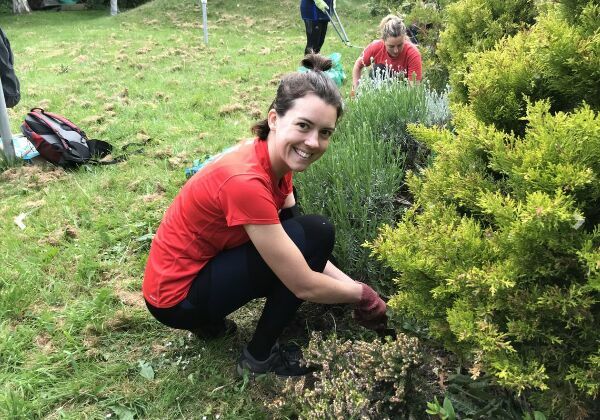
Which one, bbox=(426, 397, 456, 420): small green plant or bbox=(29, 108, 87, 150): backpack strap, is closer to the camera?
bbox=(426, 397, 456, 420): small green plant

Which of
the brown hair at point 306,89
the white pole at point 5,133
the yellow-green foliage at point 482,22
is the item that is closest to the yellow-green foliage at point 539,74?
the brown hair at point 306,89

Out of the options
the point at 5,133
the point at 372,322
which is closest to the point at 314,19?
the point at 5,133

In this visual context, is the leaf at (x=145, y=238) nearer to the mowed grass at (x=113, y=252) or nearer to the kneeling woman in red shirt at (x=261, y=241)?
the mowed grass at (x=113, y=252)

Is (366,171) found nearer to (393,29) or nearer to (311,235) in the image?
(311,235)

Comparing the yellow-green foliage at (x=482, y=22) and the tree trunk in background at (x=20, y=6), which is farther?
A: the tree trunk in background at (x=20, y=6)

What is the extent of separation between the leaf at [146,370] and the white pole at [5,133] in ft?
10.0

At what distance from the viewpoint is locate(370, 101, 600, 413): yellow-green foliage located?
1.26m

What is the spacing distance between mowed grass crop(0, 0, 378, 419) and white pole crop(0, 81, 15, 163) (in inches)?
10.0

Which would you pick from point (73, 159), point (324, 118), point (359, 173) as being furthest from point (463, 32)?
point (73, 159)

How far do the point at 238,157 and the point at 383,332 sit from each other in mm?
1001

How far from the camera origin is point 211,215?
2021 mm

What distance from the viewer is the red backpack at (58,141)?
4398 millimetres

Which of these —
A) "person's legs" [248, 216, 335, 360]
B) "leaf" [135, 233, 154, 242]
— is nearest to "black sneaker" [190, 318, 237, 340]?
"person's legs" [248, 216, 335, 360]

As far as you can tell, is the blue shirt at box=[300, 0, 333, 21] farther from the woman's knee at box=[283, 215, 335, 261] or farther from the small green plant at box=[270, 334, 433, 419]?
the small green plant at box=[270, 334, 433, 419]
